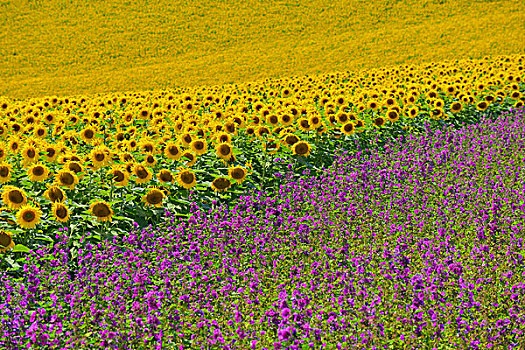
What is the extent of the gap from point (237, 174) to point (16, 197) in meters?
2.53

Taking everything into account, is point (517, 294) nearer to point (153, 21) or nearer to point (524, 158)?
point (524, 158)

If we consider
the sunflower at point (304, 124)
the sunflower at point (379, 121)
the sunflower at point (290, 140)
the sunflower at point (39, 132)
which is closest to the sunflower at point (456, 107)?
the sunflower at point (379, 121)

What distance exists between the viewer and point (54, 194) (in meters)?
5.68

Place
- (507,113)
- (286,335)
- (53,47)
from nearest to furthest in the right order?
(286,335) < (507,113) < (53,47)

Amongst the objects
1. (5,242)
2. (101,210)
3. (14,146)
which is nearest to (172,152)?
(101,210)

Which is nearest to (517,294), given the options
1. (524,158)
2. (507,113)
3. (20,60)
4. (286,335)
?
(286,335)

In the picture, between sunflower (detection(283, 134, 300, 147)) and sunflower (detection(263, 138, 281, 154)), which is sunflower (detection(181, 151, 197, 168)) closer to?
sunflower (detection(263, 138, 281, 154))

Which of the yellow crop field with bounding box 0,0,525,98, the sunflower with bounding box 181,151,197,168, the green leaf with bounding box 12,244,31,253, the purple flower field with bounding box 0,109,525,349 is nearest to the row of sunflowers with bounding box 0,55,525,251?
the sunflower with bounding box 181,151,197,168

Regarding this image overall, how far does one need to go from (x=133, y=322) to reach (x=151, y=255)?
134 centimetres

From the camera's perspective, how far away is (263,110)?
898cm

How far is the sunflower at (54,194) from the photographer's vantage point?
5660 millimetres

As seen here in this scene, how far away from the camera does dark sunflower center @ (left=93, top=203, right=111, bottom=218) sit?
5448 millimetres

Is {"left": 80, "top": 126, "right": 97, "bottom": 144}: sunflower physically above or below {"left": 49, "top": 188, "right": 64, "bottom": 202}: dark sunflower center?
above

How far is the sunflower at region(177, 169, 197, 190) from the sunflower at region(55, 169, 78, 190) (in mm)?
1177
